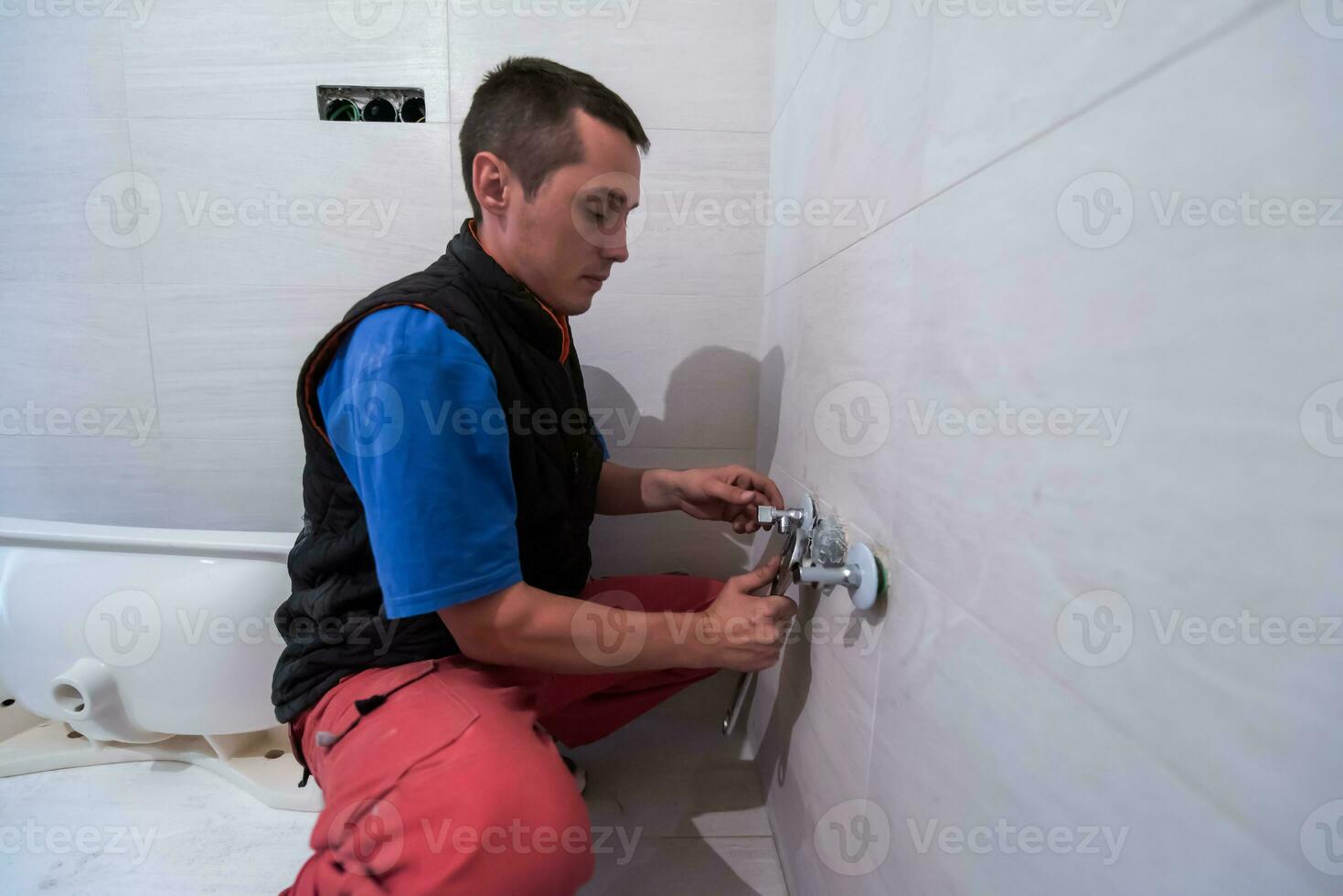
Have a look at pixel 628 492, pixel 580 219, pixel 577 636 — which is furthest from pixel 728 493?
pixel 580 219

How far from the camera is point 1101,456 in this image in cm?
27

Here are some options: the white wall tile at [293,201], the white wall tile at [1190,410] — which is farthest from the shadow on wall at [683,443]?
the white wall tile at [1190,410]

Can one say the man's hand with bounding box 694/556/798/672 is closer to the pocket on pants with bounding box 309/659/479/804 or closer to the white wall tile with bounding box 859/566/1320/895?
the white wall tile with bounding box 859/566/1320/895

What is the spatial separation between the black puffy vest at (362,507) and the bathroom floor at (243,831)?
1.06ft

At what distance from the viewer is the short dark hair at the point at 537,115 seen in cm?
67

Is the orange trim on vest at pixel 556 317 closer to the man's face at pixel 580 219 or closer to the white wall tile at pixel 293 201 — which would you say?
the man's face at pixel 580 219

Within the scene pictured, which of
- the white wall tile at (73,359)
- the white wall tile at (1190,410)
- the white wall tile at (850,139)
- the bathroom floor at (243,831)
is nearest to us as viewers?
the white wall tile at (1190,410)

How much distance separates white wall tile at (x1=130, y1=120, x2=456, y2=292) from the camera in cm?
105

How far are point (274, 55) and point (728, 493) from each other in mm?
1140

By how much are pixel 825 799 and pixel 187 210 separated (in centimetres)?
145

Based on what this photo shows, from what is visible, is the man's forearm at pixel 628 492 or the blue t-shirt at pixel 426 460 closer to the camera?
the blue t-shirt at pixel 426 460

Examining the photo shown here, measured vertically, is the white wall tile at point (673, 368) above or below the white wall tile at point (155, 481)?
above

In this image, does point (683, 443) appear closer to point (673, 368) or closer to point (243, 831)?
point (673, 368)

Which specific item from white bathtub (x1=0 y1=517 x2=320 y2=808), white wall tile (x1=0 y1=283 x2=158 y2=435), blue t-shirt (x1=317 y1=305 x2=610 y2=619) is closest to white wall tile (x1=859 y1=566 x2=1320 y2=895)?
blue t-shirt (x1=317 y1=305 x2=610 y2=619)
